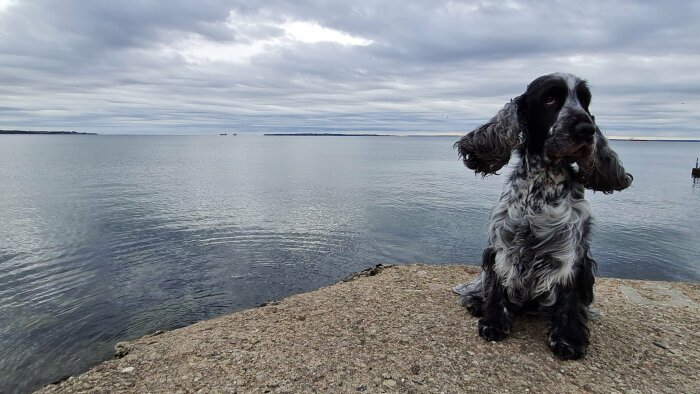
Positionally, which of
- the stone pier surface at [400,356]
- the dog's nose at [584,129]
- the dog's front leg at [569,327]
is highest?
the dog's nose at [584,129]

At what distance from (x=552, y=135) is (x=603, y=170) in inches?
33.7

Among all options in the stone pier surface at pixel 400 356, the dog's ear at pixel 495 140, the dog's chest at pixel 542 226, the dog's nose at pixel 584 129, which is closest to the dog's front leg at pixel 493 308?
the stone pier surface at pixel 400 356

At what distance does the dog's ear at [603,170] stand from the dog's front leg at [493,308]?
4.38 ft

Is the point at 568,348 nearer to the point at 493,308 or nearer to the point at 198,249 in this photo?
the point at 493,308

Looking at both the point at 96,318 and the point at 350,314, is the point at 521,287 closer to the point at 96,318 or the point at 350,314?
the point at 350,314

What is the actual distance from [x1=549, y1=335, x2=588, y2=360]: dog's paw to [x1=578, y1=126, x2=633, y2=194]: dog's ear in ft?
5.70

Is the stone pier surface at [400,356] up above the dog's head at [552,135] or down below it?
below

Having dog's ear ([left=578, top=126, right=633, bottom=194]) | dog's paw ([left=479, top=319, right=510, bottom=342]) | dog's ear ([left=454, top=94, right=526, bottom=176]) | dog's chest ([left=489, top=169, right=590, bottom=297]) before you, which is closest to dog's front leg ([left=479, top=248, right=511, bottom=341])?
dog's paw ([left=479, top=319, right=510, bottom=342])

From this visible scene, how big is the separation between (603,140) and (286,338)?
4.64 m

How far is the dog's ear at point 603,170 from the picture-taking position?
481 cm

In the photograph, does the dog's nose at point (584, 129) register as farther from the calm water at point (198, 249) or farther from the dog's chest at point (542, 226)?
the calm water at point (198, 249)

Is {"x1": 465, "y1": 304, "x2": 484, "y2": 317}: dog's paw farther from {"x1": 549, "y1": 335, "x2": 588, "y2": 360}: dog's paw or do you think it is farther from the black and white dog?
{"x1": 549, "y1": 335, "x2": 588, "y2": 360}: dog's paw

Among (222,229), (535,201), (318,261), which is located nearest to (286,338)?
(535,201)

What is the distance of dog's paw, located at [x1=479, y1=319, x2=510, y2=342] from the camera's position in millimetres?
5457
